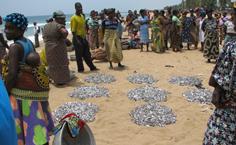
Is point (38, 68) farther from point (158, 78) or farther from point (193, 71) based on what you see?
point (193, 71)

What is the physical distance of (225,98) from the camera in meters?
3.17

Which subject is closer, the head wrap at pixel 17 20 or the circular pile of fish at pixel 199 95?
the head wrap at pixel 17 20

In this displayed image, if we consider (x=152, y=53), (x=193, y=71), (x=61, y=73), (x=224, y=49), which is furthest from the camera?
(x=152, y=53)

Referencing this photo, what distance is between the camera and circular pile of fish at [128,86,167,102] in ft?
25.5

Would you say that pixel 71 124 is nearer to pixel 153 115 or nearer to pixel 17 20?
pixel 17 20

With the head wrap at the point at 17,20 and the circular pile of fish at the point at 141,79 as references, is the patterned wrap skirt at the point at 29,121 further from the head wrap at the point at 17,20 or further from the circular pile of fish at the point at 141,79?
the circular pile of fish at the point at 141,79

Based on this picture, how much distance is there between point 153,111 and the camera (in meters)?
6.81

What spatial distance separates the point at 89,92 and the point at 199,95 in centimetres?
219

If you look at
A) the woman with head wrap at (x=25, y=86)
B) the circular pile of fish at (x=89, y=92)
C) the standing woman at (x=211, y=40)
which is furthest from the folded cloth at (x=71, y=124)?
the standing woman at (x=211, y=40)

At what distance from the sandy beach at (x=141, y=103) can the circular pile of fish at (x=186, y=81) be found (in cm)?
16

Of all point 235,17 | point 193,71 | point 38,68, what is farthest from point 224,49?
point 193,71

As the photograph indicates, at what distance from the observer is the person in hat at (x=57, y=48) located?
27.7 feet

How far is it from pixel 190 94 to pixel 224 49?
489 cm

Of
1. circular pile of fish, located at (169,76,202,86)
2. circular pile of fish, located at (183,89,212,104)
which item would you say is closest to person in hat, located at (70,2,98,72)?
circular pile of fish, located at (169,76,202,86)
